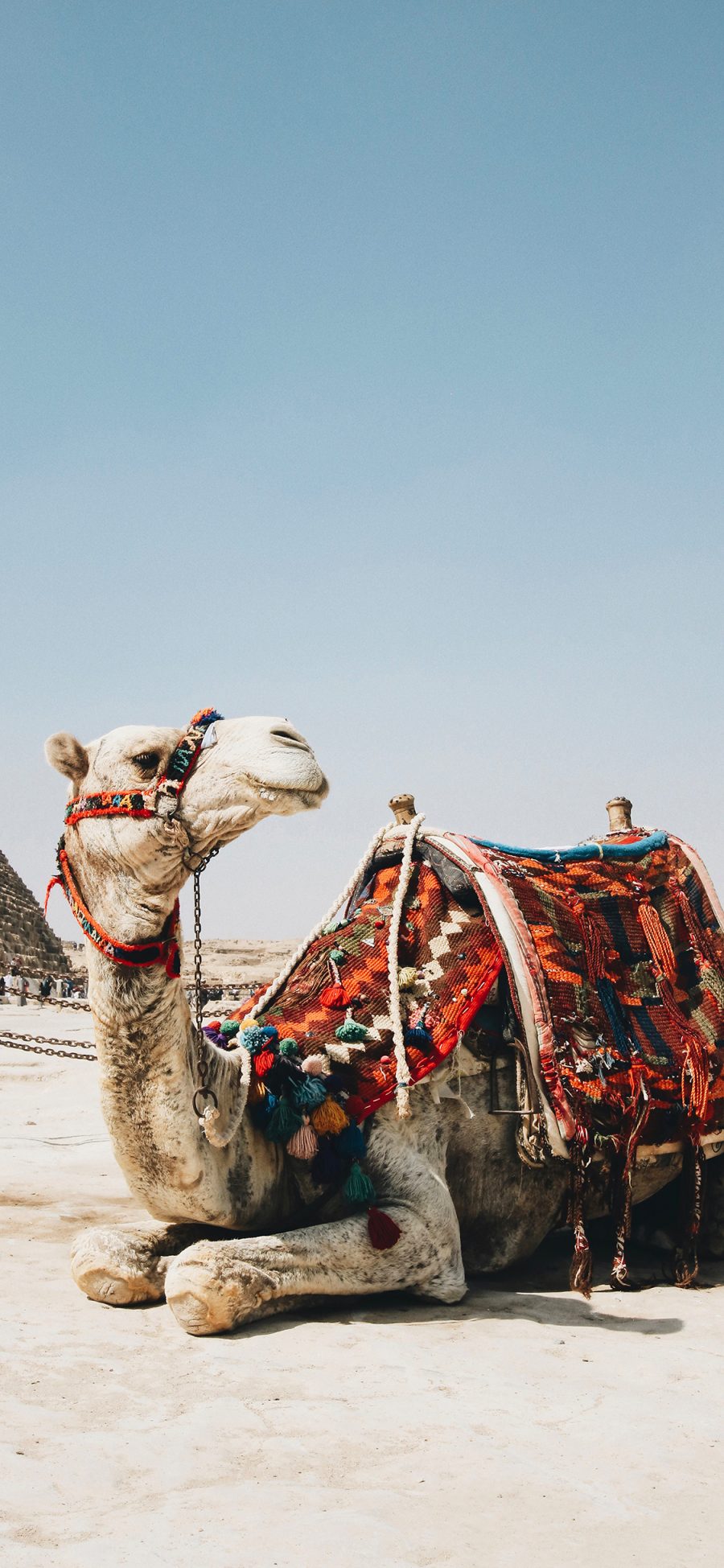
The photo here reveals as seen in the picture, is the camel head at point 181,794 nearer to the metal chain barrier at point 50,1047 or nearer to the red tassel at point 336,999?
the red tassel at point 336,999

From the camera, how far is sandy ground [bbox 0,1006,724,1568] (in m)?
2.79

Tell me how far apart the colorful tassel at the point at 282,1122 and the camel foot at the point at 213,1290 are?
608 millimetres

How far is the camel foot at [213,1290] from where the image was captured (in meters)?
4.25

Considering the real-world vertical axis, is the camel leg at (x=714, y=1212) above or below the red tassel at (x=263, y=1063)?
below

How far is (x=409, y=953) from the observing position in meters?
5.75

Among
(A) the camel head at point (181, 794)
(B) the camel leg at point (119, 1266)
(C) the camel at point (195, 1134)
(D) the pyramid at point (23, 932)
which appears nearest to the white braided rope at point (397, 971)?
(C) the camel at point (195, 1134)

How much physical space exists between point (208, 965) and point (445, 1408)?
48256 mm

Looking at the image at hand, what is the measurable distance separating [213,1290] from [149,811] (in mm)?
1615

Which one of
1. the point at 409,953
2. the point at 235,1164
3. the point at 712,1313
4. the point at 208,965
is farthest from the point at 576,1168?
the point at 208,965

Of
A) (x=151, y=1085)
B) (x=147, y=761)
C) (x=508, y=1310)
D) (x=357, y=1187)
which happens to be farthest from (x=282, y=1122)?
(x=147, y=761)

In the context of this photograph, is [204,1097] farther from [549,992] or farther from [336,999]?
[549,992]

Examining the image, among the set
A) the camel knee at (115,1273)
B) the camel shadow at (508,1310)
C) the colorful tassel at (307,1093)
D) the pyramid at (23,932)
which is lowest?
the camel shadow at (508,1310)

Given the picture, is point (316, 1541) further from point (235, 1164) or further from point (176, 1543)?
point (235, 1164)

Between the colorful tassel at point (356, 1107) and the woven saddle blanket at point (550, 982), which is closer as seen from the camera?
the colorful tassel at point (356, 1107)
